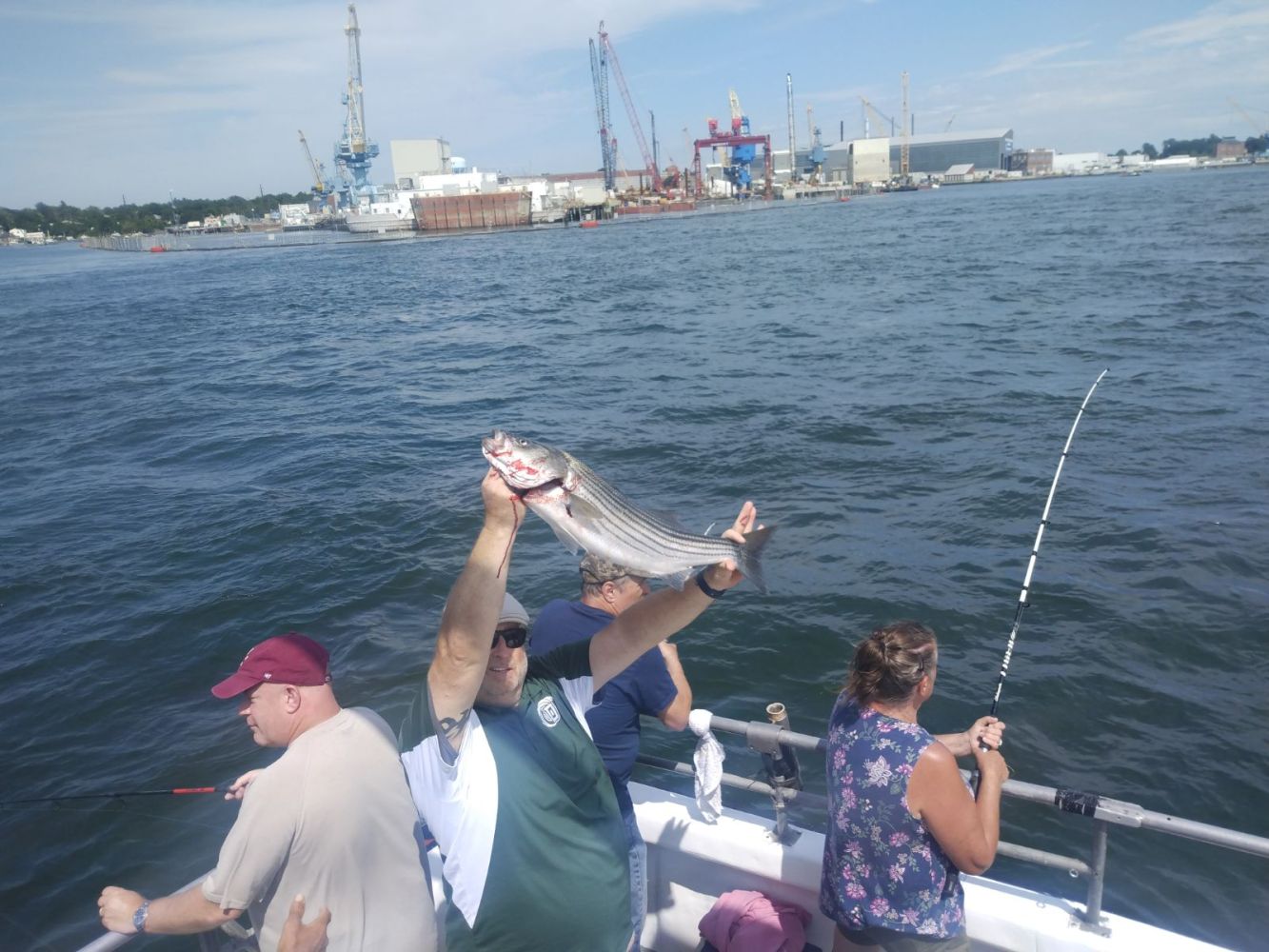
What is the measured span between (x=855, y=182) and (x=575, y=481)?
170 m

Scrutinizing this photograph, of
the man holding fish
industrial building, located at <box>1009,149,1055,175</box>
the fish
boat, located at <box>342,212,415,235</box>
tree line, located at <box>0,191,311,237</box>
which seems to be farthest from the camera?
industrial building, located at <box>1009,149,1055,175</box>

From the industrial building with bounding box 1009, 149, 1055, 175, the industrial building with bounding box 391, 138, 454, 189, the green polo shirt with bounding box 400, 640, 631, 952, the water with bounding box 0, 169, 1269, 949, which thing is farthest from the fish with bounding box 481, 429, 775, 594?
the industrial building with bounding box 1009, 149, 1055, 175

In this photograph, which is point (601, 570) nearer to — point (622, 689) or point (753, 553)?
point (622, 689)

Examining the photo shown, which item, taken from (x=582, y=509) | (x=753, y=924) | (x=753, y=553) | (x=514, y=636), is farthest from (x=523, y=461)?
(x=753, y=924)

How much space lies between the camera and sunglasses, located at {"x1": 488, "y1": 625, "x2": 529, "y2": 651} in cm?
265

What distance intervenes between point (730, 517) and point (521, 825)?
957 cm

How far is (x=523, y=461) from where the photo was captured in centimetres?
245

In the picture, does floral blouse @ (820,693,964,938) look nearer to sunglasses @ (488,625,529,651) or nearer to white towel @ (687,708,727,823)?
white towel @ (687,708,727,823)

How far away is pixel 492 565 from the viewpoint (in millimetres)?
2230

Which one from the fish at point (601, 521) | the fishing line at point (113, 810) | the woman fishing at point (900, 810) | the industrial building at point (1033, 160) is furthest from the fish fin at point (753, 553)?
the industrial building at point (1033, 160)

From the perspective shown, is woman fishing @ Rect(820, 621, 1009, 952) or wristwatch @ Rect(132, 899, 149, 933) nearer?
wristwatch @ Rect(132, 899, 149, 933)

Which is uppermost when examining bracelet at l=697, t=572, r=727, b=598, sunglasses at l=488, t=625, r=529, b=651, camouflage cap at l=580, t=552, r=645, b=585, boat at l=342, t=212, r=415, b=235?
boat at l=342, t=212, r=415, b=235

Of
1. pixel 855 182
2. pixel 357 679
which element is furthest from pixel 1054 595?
pixel 855 182

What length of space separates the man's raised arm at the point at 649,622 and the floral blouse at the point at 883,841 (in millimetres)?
765
